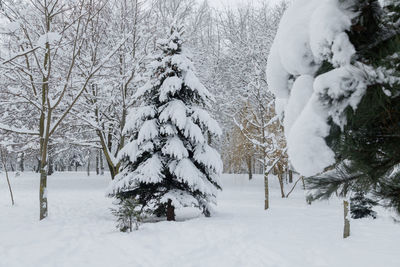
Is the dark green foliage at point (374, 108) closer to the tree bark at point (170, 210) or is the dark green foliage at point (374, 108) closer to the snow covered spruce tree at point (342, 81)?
the snow covered spruce tree at point (342, 81)

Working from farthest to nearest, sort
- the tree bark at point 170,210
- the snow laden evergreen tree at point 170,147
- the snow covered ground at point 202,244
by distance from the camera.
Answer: the tree bark at point 170,210, the snow laden evergreen tree at point 170,147, the snow covered ground at point 202,244

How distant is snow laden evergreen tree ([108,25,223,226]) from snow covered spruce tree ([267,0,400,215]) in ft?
23.3

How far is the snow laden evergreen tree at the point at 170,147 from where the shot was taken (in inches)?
341

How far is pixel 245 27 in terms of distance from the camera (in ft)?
84.4

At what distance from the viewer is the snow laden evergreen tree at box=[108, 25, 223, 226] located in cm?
867

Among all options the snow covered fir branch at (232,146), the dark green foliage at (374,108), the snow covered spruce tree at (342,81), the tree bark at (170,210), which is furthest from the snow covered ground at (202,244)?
the snow covered spruce tree at (342,81)

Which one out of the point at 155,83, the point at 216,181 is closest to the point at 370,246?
the point at 216,181

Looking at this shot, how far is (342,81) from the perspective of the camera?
4.20ft

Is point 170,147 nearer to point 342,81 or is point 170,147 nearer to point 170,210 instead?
point 170,210

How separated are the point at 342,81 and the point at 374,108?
219mm

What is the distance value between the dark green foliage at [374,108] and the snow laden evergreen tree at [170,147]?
703 cm

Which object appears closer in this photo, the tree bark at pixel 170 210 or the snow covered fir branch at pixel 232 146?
the snow covered fir branch at pixel 232 146

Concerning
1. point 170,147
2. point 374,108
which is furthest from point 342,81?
point 170,147

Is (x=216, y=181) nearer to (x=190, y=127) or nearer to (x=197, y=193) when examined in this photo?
(x=197, y=193)
